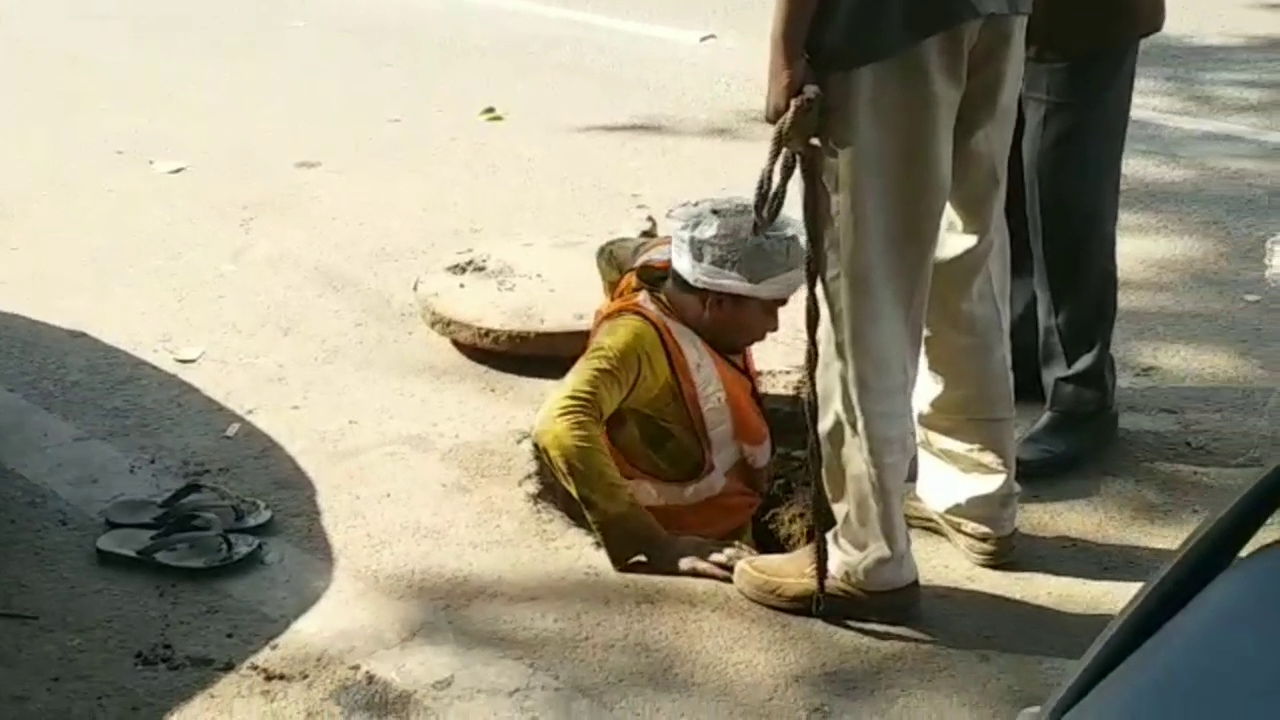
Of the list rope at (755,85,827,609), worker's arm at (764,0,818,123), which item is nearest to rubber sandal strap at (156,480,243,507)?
rope at (755,85,827,609)

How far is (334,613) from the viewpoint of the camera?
353cm

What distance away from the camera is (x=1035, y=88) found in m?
3.88

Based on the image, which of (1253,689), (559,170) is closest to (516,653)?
(1253,689)

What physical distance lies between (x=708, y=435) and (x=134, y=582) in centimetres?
123

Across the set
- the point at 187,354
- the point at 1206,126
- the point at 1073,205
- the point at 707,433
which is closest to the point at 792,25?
the point at 707,433

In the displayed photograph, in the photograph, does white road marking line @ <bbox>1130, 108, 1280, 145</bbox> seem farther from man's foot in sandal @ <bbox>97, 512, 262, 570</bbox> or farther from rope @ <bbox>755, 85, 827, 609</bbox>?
man's foot in sandal @ <bbox>97, 512, 262, 570</bbox>

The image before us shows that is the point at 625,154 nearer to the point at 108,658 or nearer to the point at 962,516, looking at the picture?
the point at 962,516

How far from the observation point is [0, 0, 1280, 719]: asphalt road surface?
334cm

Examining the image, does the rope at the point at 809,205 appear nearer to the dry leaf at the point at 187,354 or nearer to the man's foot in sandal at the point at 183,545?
the man's foot in sandal at the point at 183,545

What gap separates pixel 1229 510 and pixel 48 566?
8.79ft

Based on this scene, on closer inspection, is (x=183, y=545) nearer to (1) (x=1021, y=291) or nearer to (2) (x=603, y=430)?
(2) (x=603, y=430)

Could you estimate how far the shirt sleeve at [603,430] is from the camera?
11.4 ft

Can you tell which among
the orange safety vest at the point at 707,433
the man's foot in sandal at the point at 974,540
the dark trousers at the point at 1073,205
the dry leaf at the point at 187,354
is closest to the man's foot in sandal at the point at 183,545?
the orange safety vest at the point at 707,433

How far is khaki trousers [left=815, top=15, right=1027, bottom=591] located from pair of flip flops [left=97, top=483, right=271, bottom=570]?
1.28 metres
